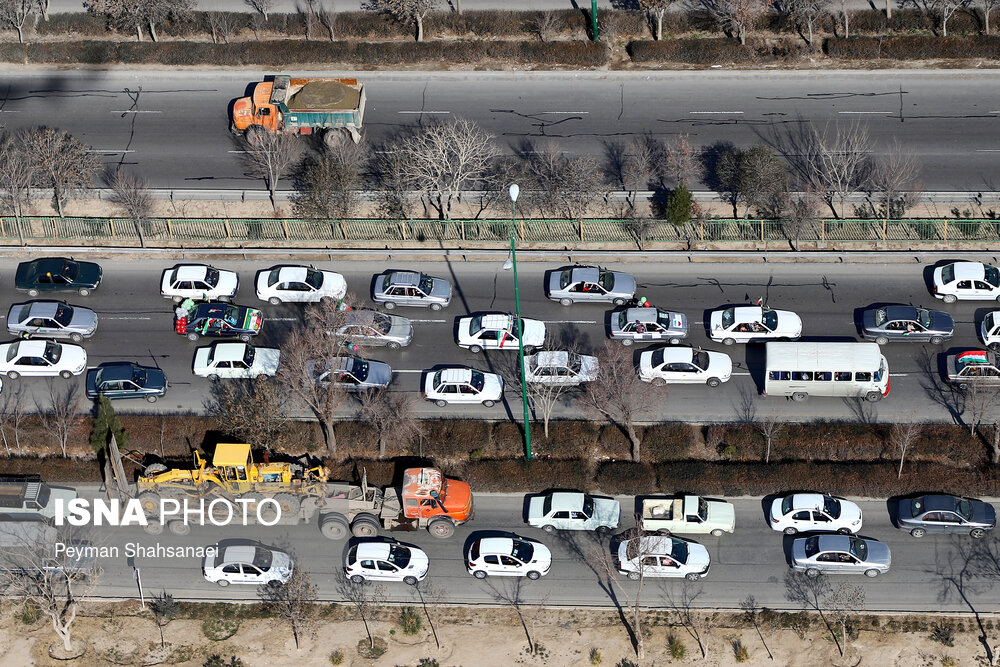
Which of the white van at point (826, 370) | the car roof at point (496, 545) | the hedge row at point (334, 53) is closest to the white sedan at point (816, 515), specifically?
the white van at point (826, 370)

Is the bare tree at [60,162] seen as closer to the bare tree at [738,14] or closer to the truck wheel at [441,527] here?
the truck wheel at [441,527]

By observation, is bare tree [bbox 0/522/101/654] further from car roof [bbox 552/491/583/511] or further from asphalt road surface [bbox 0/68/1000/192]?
asphalt road surface [bbox 0/68/1000/192]

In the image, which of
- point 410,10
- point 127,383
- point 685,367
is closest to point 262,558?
point 127,383

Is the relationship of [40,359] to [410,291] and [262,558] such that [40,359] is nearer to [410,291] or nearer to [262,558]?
[262,558]

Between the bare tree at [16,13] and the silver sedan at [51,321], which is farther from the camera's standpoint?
the bare tree at [16,13]

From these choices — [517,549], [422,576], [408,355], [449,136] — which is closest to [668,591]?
[517,549]
